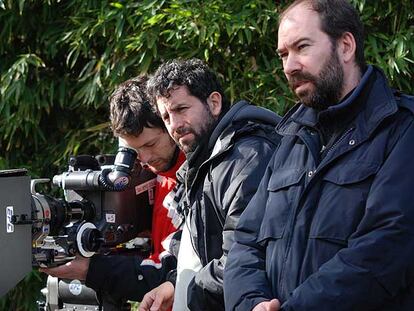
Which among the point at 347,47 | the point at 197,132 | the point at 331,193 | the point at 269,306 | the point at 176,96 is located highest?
the point at 347,47

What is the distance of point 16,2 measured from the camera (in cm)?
555

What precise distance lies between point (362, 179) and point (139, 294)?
4.90 ft

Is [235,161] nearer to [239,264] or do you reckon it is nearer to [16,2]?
[239,264]

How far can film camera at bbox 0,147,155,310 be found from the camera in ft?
11.3

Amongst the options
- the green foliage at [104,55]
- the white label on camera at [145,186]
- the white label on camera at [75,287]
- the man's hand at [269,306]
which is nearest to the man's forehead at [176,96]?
the white label on camera at [145,186]

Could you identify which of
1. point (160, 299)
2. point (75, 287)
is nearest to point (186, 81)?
point (160, 299)

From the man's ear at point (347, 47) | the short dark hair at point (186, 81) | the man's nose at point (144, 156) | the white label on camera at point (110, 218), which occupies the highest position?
the man's ear at point (347, 47)

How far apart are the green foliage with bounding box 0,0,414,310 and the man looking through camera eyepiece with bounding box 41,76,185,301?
1.10 metres

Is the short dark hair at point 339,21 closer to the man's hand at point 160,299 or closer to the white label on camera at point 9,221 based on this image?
the man's hand at point 160,299

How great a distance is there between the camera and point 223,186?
302 centimetres

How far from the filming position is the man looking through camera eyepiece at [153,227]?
12.0 feet

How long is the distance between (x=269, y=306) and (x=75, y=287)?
5.09 feet

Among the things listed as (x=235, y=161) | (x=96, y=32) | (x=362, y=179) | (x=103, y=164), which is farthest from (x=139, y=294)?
(x=96, y=32)

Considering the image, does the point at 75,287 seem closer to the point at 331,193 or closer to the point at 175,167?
the point at 175,167
